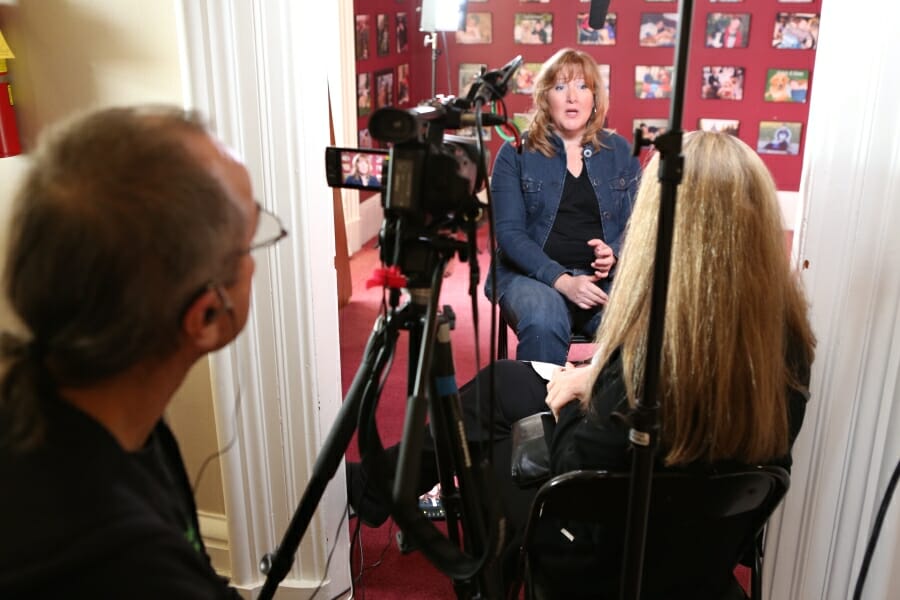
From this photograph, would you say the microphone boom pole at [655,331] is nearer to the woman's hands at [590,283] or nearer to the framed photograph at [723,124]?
the woman's hands at [590,283]

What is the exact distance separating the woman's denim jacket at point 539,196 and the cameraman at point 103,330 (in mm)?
1682

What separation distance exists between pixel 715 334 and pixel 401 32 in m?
4.01

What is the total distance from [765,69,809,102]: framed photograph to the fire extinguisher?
428 centimetres

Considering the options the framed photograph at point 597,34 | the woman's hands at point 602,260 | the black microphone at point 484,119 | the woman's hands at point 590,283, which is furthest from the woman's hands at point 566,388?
the framed photograph at point 597,34

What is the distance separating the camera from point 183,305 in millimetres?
746

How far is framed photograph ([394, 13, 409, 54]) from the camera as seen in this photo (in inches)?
182

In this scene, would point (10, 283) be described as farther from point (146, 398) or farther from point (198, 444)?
point (198, 444)

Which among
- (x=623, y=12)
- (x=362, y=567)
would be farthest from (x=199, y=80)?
(x=623, y=12)

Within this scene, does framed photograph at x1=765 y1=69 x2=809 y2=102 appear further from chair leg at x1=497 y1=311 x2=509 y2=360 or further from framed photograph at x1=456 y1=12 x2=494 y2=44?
chair leg at x1=497 y1=311 x2=509 y2=360

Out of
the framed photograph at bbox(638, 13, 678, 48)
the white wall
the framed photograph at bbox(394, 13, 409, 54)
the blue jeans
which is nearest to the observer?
the white wall

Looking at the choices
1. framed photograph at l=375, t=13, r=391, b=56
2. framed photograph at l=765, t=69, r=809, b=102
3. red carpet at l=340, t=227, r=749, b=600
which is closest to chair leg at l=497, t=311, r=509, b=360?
Result: red carpet at l=340, t=227, r=749, b=600

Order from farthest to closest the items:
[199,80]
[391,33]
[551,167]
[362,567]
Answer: [391,33] → [551,167] → [362,567] → [199,80]

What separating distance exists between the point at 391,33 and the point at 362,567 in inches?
133

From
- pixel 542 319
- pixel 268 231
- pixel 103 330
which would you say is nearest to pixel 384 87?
pixel 542 319
